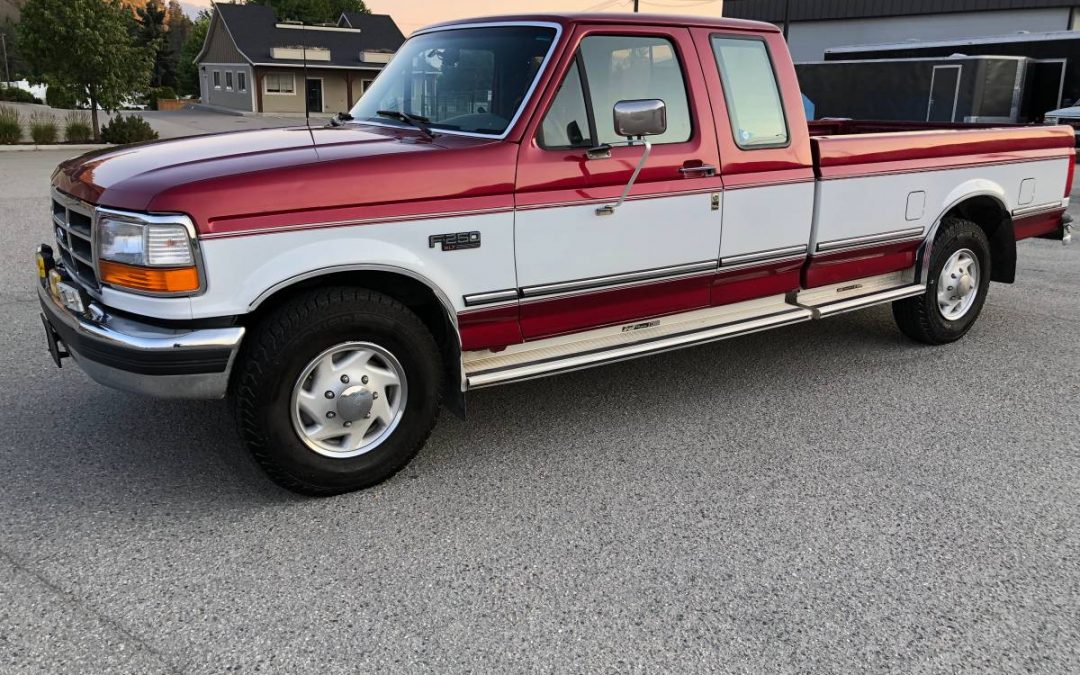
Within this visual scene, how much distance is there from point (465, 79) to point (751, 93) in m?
1.59

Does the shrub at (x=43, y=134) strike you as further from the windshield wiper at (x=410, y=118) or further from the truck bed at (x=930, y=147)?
the truck bed at (x=930, y=147)

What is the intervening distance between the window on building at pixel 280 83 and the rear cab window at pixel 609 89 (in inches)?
2044

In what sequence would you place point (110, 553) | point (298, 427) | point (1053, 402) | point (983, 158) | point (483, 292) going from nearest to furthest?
point (110, 553)
point (298, 427)
point (483, 292)
point (1053, 402)
point (983, 158)

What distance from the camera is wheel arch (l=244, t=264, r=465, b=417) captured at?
362 centimetres

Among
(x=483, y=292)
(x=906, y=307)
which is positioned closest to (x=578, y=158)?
(x=483, y=292)

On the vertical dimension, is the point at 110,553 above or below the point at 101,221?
below

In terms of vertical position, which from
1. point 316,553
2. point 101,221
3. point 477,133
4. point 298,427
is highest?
point 477,133

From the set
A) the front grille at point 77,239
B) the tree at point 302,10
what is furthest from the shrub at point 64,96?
the tree at point 302,10

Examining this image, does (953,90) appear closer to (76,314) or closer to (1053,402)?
(1053,402)

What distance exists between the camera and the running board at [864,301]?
532 centimetres

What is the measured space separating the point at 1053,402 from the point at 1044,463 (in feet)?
3.25

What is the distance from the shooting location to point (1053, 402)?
16.8ft

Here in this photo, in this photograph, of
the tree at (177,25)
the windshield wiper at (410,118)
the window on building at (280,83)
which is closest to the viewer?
the windshield wiper at (410,118)

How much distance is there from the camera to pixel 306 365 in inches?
144
